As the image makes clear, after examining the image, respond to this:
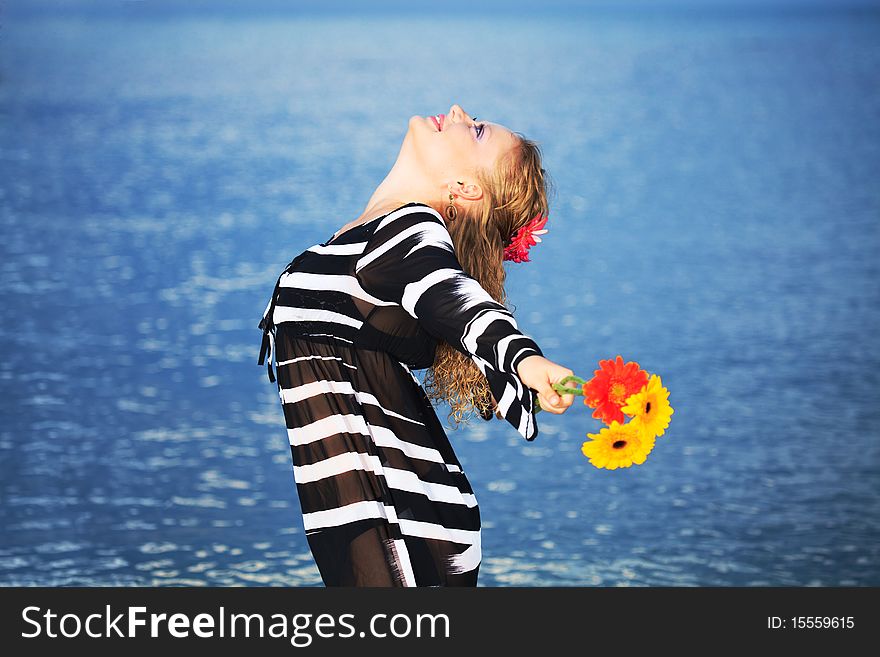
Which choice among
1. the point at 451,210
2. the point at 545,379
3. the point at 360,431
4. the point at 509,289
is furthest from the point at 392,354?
the point at 509,289

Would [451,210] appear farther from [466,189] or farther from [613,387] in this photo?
[613,387]

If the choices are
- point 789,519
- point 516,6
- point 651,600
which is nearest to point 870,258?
point 789,519

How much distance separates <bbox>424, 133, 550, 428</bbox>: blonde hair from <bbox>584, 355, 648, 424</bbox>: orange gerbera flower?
20.2 inches

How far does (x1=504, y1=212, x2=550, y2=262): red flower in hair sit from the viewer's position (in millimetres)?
2160

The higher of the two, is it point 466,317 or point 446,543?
point 466,317

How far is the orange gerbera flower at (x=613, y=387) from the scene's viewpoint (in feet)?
5.24

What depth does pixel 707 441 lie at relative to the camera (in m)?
4.91

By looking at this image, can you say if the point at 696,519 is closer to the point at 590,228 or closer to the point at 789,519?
the point at 789,519

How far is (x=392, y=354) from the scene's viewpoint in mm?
1978

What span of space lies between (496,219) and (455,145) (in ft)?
0.47

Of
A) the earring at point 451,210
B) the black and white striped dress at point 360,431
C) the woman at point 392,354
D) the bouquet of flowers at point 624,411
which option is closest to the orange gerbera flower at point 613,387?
the bouquet of flowers at point 624,411

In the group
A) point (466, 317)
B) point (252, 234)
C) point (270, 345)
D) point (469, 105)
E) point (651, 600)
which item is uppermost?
point (469, 105)

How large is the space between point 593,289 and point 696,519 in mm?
2748

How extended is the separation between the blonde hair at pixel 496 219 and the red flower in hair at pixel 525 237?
0.01 m
